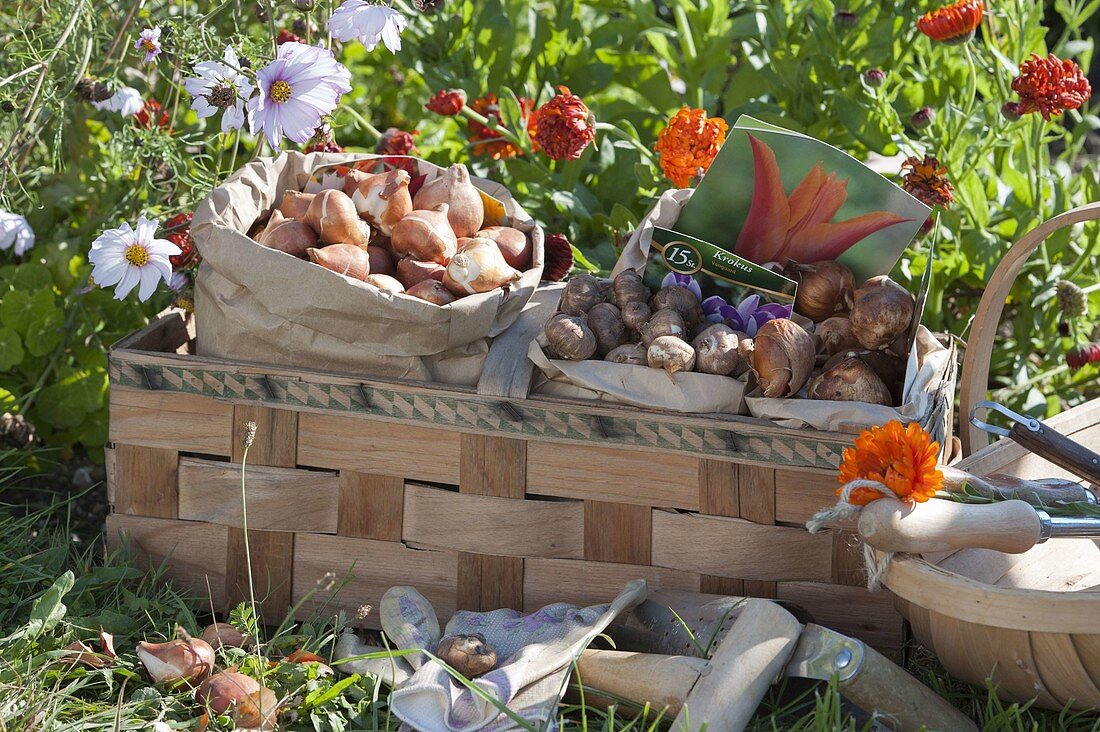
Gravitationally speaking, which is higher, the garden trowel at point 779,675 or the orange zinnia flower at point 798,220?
the orange zinnia flower at point 798,220

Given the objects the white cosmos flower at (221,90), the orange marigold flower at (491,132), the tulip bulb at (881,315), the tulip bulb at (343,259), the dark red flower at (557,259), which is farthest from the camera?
the orange marigold flower at (491,132)

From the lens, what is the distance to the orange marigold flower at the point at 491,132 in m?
2.32

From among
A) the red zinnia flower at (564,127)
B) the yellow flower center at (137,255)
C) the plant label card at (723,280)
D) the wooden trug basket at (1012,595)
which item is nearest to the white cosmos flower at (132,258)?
the yellow flower center at (137,255)

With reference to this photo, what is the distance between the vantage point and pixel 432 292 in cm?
170

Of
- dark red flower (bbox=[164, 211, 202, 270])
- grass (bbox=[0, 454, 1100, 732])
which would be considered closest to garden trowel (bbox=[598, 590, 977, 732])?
grass (bbox=[0, 454, 1100, 732])

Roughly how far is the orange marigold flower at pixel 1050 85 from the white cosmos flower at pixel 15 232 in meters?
1.84

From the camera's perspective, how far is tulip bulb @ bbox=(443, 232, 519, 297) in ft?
5.62

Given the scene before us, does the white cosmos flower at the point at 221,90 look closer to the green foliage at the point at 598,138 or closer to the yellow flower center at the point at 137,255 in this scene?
the green foliage at the point at 598,138

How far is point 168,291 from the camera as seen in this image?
7.02 ft

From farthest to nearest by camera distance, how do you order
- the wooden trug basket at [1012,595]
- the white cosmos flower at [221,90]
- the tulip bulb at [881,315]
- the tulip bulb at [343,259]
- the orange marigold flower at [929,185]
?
the orange marigold flower at [929,185]
the white cosmos flower at [221,90]
the tulip bulb at [343,259]
the tulip bulb at [881,315]
the wooden trug basket at [1012,595]

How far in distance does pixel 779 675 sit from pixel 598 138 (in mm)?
1433

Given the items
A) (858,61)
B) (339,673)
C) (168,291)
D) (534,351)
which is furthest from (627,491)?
(858,61)

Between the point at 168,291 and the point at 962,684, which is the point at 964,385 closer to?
the point at 962,684

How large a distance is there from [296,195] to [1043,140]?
4.95 ft
